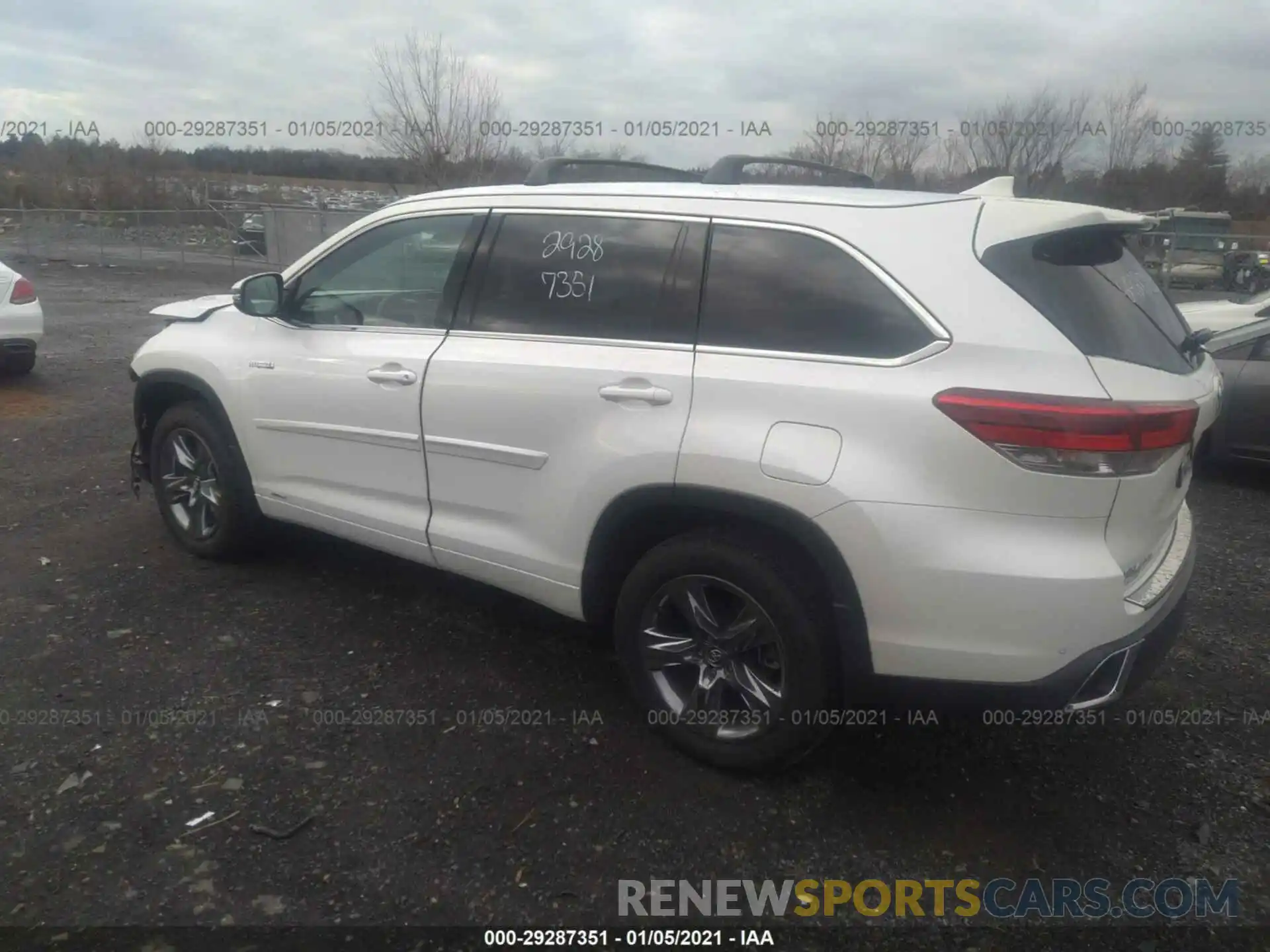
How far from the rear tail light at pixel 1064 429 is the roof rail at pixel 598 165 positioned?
1.86 metres

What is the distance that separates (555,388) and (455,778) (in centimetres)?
135

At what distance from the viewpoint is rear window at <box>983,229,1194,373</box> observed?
2.78 m

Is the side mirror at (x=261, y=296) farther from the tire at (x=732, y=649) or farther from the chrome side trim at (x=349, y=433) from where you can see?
the tire at (x=732, y=649)

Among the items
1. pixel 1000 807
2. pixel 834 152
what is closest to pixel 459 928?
pixel 1000 807

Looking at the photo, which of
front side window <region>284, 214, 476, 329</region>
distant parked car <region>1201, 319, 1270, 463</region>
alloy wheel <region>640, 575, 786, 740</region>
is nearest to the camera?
alloy wheel <region>640, 575, 786, 740</region>

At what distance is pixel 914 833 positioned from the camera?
3.04 meters

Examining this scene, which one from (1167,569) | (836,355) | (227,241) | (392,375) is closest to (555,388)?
(392,375)

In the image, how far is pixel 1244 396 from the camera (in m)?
6.94

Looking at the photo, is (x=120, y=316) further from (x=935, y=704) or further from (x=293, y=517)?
(x=935, y=704)

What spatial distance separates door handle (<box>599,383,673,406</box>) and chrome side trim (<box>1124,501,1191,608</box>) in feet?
4.82

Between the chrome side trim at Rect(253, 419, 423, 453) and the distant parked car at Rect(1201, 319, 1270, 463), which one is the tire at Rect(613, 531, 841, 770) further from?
the distant parked car at Rect(1201, 319, 1270, 463)

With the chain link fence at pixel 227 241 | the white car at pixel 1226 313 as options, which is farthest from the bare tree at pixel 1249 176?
the white car at pixel 1226 313

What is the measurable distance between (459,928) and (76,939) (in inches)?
38.7

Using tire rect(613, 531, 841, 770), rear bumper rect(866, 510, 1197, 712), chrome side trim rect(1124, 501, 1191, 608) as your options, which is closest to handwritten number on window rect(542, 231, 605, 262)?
tire rect(613, 531, 841, 770)
